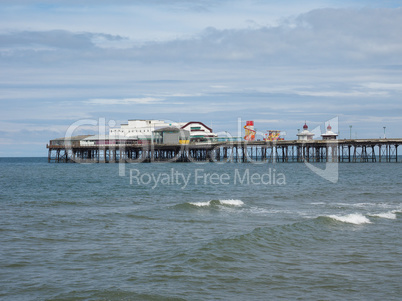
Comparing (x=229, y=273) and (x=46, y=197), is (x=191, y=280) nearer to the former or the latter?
(x=229, y=273)

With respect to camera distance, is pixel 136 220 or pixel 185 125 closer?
pixel 136 220

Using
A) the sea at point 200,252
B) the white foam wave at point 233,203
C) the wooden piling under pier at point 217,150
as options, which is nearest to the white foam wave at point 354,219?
the sea at point 200,252

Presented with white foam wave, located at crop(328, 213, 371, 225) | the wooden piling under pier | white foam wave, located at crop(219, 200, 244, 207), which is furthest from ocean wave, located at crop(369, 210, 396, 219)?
the wooden piling under pier

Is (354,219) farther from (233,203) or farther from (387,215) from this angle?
(233,203)

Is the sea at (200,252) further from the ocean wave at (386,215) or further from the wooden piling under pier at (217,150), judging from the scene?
the wooden piling under pier at (217,150)

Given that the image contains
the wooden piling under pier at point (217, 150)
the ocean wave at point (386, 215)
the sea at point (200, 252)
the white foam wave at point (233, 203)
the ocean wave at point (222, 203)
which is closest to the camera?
the sea at point (200, 252)

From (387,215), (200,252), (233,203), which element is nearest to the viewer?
(200,252)

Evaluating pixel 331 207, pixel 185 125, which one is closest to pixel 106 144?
pixel 185 125

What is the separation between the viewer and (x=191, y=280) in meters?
11.0

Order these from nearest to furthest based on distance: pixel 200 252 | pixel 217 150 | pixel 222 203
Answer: pixel 200 252, pixel 222 203, pixel 217 150

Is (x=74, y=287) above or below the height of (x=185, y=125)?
below

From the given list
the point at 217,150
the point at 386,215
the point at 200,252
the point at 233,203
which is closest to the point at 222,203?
the point at 233,203

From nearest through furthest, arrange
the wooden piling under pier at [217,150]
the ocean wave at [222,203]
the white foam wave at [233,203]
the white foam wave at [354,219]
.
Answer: the white foam wave at [354,219] → the ocean wave at [222,203] → the white foam wave at [233,203] → the wooden piling under pier at [217,150]

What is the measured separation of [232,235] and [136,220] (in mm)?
5023
